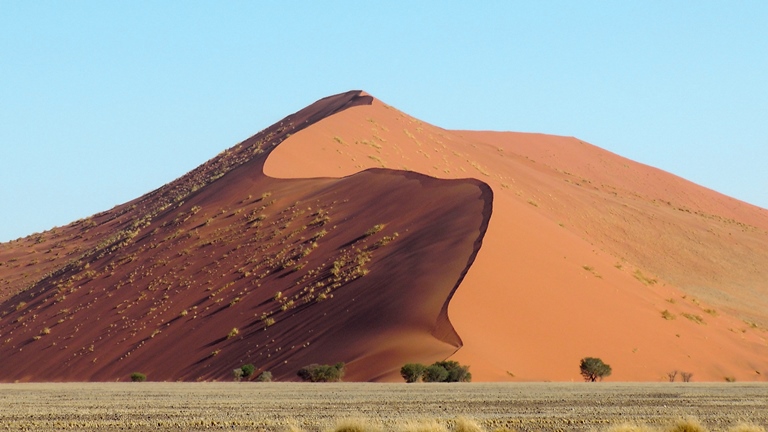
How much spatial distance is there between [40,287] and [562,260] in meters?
36.0

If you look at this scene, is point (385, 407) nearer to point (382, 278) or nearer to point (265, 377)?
point (265, 377)

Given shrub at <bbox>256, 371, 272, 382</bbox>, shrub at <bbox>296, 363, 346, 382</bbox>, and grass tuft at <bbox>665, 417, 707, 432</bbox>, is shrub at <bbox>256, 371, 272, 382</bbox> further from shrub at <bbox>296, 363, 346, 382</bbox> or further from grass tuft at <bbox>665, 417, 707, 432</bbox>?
grass tuft at <bbox>665, 417, 707, 432</bbox>

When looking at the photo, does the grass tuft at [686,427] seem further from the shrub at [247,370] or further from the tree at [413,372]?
the shrub at [247,370]

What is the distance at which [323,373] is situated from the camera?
114ft

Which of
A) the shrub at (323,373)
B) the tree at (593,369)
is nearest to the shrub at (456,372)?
the shrub at (323,373)

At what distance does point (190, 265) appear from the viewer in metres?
56.2

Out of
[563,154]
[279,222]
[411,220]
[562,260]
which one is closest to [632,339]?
[562,260]

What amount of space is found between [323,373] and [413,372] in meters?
3.36

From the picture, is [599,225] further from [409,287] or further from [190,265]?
[409,287]

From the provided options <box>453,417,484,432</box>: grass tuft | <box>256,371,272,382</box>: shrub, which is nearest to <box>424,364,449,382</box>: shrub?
<box>256,371,272,382</box>: shrub

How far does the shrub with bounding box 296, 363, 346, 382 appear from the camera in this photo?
3459 centimetres

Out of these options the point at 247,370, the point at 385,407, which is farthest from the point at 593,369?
the point at 385,407

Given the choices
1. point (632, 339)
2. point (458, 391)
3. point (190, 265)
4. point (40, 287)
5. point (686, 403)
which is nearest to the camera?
point (686, 403)

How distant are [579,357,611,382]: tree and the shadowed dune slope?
1.28 feet
